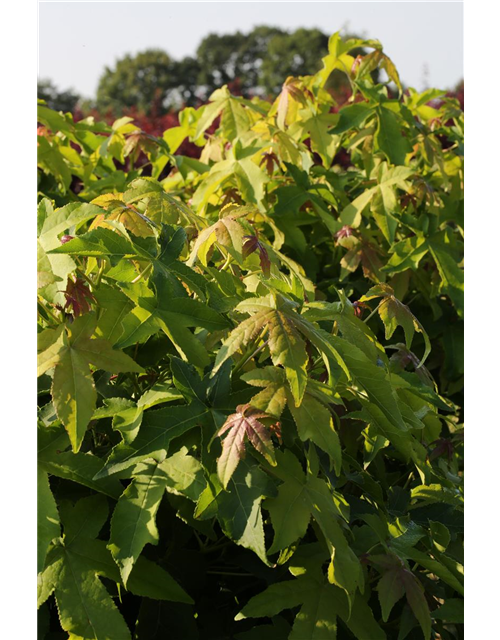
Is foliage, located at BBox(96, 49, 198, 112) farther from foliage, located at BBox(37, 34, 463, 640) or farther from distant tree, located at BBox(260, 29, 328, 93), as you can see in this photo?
foliage, located at BBox(37, 34, 463, 640)

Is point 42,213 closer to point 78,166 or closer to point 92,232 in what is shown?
point 92,232

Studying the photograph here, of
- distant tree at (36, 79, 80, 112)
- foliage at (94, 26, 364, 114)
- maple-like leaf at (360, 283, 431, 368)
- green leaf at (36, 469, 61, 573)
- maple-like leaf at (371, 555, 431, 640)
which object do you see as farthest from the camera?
foliage at (94, 26, 364, 114)

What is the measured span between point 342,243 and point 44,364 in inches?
62.3

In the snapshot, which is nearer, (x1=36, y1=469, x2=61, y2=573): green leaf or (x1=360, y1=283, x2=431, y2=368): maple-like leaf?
(x1=36, y1=469, x2=61, y2=573): green leaf

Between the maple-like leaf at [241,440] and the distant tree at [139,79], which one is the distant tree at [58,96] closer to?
the distant tree at [139,79]

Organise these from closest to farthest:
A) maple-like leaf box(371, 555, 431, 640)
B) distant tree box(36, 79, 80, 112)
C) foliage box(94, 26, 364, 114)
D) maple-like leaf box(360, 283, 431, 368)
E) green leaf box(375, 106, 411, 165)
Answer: maple-like leaf box(371, 555, 431, 640) → maple-like leaf box(360, 283, 431, 368) → green leaf box(375, 106, 411, 165) → distant tree box(36, 79, 80, 112) → foliage box(94, 26, 364, 114)

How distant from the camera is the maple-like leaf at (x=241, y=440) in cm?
114

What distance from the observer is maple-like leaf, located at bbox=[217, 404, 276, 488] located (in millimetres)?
1141

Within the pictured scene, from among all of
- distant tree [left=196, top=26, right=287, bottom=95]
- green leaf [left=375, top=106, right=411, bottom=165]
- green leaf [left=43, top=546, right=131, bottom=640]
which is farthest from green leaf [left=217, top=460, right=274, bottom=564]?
distant tree [left=196, top=26, right=287, bottom=95]

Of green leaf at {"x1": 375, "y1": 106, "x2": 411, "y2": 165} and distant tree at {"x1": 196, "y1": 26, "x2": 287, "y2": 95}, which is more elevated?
distant tree at {"x1": 196, "y1": 26, "x2": 287, "y2": 95}

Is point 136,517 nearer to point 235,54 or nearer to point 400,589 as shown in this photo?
point 400,589

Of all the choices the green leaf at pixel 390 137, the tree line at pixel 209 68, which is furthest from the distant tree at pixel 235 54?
the green leaf at pixel 390 137

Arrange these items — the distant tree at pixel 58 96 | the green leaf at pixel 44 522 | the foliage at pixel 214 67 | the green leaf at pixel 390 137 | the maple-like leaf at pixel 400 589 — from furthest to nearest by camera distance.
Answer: the foliage at pixel 214 67 → the distant tree at pixel 58 96 → the green leaf at pixel 390 137 → the maple-like leaf at pixel 400 589 → the green leaf at pixel 44 522

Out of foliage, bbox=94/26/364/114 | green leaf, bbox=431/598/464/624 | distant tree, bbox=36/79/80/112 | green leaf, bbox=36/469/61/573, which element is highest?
foliage, bbox=94/26/364/114
